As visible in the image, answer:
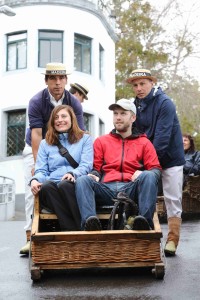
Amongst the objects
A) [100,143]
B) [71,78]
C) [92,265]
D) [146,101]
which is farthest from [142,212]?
[71,78]

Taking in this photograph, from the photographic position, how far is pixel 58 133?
7.36m

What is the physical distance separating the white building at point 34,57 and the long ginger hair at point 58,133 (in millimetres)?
20328

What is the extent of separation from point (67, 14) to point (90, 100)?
3.72 metres

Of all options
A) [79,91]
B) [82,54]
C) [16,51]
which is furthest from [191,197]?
[16,51]

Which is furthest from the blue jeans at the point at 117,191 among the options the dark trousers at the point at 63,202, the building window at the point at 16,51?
the building window at the point at 16,51

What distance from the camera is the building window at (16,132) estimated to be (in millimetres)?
28000

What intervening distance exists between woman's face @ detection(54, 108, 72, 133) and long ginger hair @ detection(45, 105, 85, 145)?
0.04m

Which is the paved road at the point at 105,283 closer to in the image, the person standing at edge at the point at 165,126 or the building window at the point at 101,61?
the person standing at edge at the point at 165,126

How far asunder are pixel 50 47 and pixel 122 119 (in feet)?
71.1

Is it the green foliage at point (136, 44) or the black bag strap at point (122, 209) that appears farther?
the green foliage at point (136, 44)

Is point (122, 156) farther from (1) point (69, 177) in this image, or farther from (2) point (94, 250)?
(2) point (94, 250)

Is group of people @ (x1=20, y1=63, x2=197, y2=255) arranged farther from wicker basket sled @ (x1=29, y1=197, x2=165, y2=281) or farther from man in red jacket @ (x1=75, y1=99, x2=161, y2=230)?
wicker basket sled @ (x1=29, y1=197, x2=165, y2=281)

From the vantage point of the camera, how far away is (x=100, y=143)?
24.1 ft

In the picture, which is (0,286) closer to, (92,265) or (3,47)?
(92,265)
